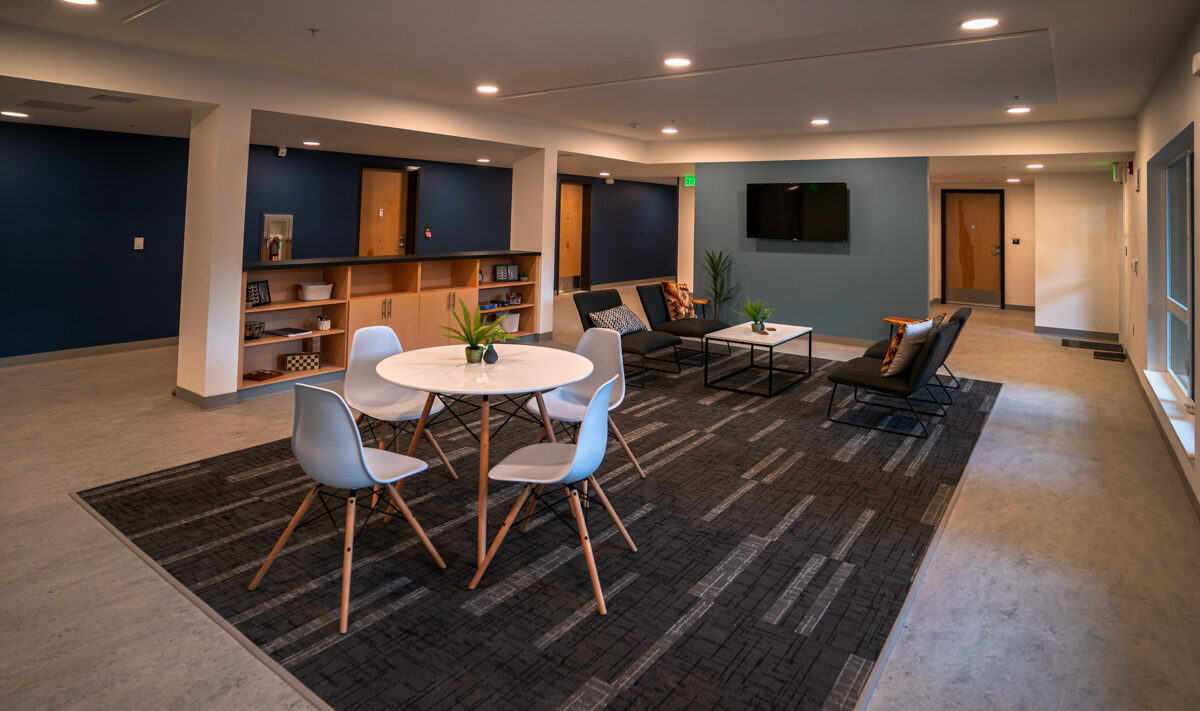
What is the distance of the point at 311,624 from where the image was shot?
2516 millimetres

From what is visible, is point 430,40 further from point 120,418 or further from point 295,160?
point 295,160

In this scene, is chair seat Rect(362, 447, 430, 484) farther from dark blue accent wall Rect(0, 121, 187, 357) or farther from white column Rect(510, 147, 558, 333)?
dark blue accent wall Rect(0, 121, 187, 357)

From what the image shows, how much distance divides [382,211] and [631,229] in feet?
19.1

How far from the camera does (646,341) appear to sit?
641cm

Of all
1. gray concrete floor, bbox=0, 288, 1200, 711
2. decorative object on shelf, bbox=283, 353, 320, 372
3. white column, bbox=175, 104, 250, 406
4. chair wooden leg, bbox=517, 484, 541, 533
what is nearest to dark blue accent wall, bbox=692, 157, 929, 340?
gray concrete floor, bbox=0, 288, 1200, 711

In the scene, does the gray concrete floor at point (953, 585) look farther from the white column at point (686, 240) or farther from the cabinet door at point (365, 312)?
the white column at point (686, 240)

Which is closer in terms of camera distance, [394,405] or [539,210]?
[394,405]

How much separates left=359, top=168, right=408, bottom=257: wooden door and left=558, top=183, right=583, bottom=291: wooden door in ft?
10.6

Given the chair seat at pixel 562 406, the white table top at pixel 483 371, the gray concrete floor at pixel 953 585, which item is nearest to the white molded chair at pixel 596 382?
the chair seat at pixel 562 406

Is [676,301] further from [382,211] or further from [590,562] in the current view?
[590,562]

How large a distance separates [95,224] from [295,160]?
2497 millimetres

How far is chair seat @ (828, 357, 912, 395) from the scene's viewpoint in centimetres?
492

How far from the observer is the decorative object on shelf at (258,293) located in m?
5.75

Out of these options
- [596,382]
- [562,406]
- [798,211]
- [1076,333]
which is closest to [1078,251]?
[1076,333]
